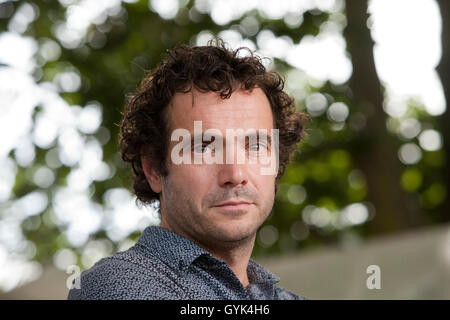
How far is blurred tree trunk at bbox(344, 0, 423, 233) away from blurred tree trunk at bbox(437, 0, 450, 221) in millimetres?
336

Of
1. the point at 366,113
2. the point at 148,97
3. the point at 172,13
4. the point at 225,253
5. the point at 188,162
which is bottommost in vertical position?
the point at 225,253

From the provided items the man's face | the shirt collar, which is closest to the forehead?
the man's face

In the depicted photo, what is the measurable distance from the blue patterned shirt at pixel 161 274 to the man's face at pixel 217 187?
6cm

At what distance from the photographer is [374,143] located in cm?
507

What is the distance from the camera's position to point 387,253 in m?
3.89

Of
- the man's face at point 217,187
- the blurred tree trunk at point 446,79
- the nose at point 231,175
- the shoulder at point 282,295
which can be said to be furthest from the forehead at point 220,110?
the blurred tree trunk at point 446,79

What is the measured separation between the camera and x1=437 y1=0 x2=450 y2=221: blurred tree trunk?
191 inches

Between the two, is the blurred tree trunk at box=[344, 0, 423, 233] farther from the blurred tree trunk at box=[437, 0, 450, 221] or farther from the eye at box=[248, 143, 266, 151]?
the eye at box=[248, 143, 266, 151]

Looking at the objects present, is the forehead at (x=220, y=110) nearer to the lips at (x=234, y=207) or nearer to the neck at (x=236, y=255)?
the lips at (x=234, y=207)

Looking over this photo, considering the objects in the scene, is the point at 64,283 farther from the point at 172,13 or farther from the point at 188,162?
the point at 172,13

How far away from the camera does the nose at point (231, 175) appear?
157 cm
